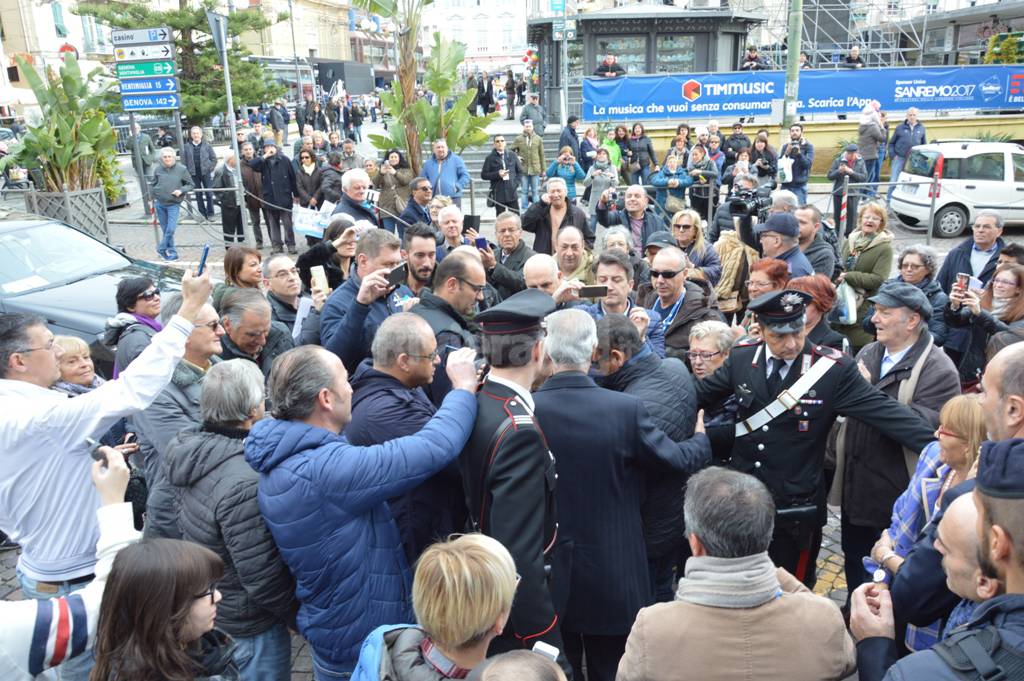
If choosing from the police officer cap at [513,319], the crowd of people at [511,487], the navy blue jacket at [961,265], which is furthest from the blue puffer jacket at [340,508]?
the navy blue jacket at [961,265]

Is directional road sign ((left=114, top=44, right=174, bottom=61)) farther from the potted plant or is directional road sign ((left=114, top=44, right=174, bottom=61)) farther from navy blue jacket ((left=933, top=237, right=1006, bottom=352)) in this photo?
navy blue jacket ((left=933, top=237, right=1006, bottom=352))

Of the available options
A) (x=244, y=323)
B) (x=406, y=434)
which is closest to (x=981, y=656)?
(x=406, y=434)

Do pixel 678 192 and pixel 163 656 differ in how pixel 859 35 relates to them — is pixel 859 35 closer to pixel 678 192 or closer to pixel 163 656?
pixel 678 192

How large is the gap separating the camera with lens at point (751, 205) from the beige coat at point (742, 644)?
6550mm

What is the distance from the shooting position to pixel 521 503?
2646mm

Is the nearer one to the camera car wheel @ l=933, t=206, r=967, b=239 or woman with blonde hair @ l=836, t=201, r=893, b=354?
woman with blonde hair @ l=836, t=201, r=893, b=354

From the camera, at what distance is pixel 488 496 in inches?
110

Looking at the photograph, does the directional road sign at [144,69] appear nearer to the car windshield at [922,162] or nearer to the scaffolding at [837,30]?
the car windshield at [922,162]

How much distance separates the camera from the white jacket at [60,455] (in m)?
2.88

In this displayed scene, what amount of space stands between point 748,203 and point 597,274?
158 inches

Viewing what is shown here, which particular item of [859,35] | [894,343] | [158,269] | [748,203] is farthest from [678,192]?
[859,35]

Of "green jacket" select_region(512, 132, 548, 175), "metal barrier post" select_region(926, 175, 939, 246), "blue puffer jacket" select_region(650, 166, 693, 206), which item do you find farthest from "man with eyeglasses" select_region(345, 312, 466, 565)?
"green jacket" select_region(512, 132, 548, 175)

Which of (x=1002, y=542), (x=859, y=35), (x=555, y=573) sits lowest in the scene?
(x=555, y=573)

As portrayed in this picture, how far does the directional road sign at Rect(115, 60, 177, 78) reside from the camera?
14.0 m
